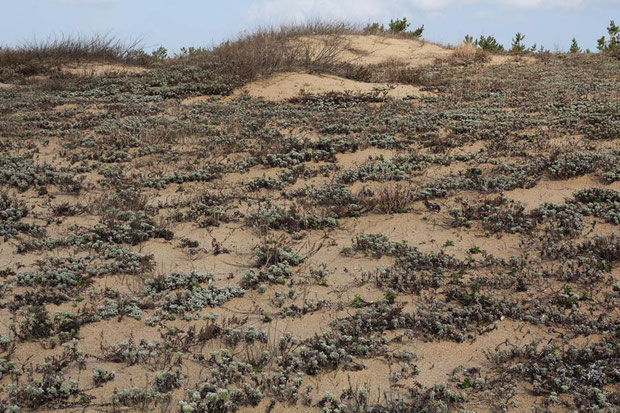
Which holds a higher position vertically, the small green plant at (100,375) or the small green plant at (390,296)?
the small green plant at (390,296)

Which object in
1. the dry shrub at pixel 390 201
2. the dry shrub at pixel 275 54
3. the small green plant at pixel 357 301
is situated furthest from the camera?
the dry shrub at pixel 275 54

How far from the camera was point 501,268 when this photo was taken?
6801mm

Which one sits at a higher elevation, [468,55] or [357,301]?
[468,55]

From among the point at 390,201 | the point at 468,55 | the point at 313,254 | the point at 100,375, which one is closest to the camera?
the point at 100,375

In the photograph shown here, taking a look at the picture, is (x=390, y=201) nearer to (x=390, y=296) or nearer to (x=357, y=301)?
(x=390, y=296)

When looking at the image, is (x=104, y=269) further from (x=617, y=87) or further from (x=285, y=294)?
(x=617, y=87)

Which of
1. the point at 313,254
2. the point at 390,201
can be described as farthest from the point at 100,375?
the point at 390,201

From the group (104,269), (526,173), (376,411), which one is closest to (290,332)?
(376,411)

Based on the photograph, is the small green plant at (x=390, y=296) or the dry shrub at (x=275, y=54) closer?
the small green plant at (x=390, y=296)

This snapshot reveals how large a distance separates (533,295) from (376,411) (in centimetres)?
263

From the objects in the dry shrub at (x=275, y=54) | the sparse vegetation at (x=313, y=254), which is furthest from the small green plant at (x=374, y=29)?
the sparse vegetation at (x=313, y=254)

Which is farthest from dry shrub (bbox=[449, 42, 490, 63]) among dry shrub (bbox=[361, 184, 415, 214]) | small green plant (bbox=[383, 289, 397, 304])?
small green plant (bbox=[383, 289, 397, 304])

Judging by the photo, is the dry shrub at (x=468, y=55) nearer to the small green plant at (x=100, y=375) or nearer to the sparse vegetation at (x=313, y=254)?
the sparse vegetation at (x=313, y=254)

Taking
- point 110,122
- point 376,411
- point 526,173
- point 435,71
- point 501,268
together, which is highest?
point 435,71
